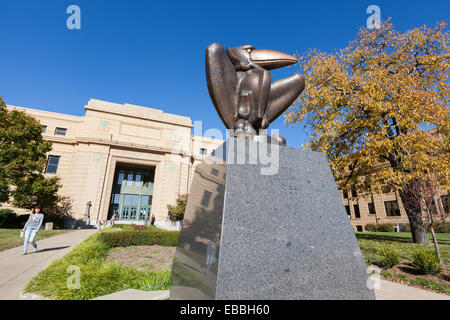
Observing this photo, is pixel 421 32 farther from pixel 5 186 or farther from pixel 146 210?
pixel 146 210

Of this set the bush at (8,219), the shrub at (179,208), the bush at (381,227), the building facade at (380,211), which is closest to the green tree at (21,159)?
the bush at (8,219)

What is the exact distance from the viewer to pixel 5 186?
699 inches

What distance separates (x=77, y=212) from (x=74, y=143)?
9642mm

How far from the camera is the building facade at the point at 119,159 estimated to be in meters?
29.3

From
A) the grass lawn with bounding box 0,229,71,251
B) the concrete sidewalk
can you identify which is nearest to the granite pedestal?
the concrete sidewalk

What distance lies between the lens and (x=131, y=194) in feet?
112

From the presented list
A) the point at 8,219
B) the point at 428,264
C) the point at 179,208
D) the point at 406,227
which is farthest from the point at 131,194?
the point at 406,227

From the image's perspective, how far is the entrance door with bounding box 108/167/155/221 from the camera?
3294 centimetres

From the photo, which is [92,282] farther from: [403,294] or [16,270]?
[403,294]

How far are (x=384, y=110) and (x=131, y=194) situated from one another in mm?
32667

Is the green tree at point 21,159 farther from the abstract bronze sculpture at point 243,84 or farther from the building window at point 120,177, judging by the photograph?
the abstract bronze sculpture at point 243,84

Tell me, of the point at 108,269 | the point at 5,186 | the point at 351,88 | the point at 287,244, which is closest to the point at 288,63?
the point at 287,244

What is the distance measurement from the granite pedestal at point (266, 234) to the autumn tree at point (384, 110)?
7.90 meters

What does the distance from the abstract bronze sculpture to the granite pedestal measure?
90 cm
